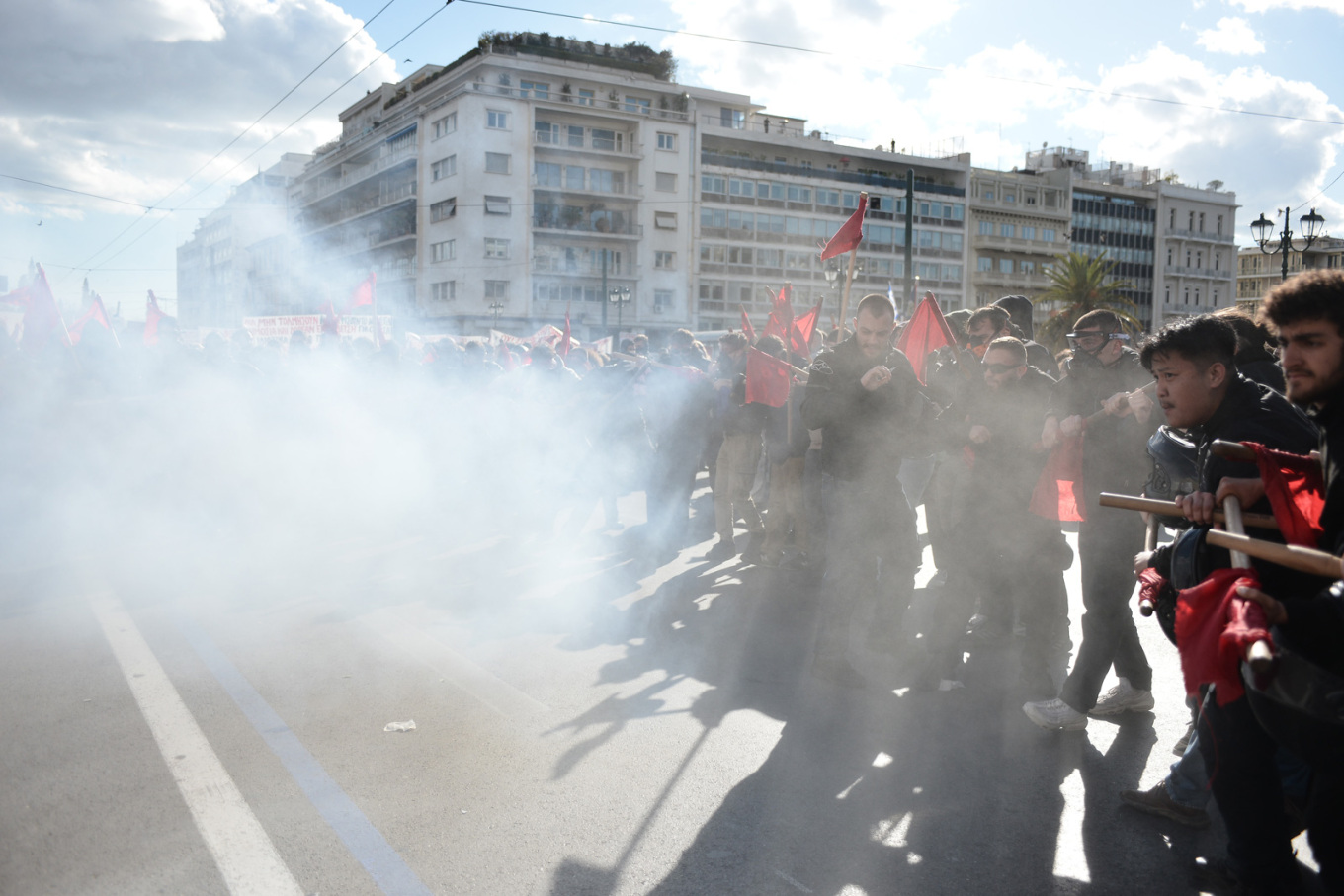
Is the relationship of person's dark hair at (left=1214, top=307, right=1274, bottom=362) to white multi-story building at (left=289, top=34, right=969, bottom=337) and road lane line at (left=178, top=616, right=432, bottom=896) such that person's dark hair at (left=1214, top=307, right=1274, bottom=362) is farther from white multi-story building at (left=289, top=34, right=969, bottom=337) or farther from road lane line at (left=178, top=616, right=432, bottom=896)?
white multi-story building at (left=289, top=34, right=969, bottom=337)

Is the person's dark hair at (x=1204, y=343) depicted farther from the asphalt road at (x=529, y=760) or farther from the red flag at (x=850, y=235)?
the red flag at (x=850, y=235)

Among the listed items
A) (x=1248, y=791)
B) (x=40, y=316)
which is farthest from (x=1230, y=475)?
(x=40, y=316)

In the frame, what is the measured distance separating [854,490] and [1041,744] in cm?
147

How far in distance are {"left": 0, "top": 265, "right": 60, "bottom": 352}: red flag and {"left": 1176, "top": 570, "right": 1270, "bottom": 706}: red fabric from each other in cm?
1248

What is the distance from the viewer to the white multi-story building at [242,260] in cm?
3466

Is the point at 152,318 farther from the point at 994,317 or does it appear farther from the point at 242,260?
the point at 242,260

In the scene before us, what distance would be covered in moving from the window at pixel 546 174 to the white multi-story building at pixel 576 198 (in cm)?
6

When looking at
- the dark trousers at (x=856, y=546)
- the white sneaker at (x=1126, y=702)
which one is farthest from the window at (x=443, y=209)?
the white sneaker at (x=1126, y=702)

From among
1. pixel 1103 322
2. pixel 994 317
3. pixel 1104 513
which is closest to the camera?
pixel 1104 513

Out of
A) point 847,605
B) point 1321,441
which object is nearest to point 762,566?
Answer: point 847,605

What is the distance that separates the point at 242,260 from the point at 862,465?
4020 cm

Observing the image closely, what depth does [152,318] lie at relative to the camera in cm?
1408

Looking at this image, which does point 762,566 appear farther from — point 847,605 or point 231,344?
point 231,344

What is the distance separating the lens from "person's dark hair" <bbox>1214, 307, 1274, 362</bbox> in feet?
11.9
